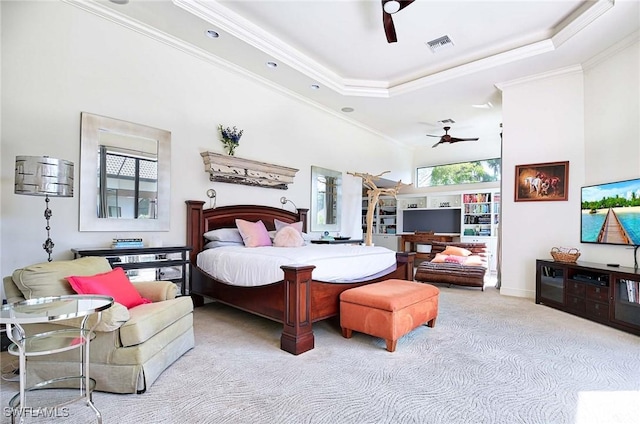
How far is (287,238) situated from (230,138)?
1.63 meters

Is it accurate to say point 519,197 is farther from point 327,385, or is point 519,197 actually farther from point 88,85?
point 88,85

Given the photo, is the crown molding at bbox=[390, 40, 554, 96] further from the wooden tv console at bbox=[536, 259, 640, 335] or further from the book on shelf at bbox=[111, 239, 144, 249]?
the book on shelf at bbox=[111, 239, 144, 249]

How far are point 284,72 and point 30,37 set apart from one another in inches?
110

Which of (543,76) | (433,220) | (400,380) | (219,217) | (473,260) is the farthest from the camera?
(433,220)

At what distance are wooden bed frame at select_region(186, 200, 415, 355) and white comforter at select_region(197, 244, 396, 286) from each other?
3.0 inches

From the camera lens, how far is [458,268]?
223 inches

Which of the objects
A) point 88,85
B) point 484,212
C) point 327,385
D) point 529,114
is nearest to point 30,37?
point 88,85

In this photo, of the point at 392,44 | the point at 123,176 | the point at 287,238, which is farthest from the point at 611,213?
the point at 123,176

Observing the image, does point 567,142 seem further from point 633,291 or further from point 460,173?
point 460,173

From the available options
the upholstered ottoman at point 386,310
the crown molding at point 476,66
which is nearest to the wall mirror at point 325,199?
the crown molding at point 476,66

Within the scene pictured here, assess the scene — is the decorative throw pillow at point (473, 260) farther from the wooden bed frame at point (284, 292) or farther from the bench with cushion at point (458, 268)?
the wooden bed frame at point (284, 292)

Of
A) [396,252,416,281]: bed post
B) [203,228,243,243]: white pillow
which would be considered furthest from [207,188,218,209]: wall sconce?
[396,252,416,281]: bed post

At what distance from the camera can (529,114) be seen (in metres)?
4.79

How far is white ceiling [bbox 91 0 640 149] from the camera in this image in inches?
137
